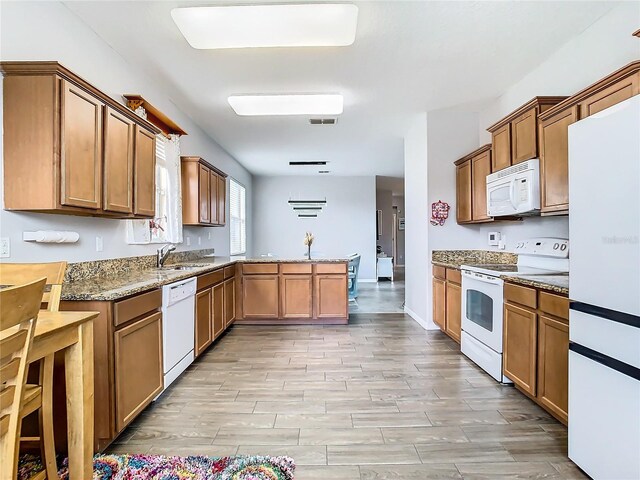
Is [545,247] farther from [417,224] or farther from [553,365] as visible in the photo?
[417,224]

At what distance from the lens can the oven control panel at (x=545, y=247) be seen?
9.44ft

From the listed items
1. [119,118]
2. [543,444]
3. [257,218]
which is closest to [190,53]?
[119,118]

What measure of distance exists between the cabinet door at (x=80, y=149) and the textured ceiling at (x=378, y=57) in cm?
86

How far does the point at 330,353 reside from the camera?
11.7 ft

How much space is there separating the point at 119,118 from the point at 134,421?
2.05 meters

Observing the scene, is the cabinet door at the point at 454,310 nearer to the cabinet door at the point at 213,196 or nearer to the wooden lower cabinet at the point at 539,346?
the wooden lower cabinet at the point at 539,346

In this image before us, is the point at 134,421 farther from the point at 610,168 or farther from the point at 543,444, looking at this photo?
the point at 610,168

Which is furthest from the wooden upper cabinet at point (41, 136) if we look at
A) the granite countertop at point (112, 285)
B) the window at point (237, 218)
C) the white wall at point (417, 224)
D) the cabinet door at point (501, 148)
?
the window at point (237, 218)

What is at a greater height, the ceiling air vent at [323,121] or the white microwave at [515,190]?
the ceiling air vent at [323,121]

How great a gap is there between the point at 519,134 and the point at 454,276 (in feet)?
4.96

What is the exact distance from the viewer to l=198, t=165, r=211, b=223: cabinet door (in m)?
4.37

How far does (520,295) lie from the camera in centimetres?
250

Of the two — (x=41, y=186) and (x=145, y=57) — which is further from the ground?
(x=145, y=57)

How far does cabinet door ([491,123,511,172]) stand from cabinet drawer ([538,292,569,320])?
4.82 ft
